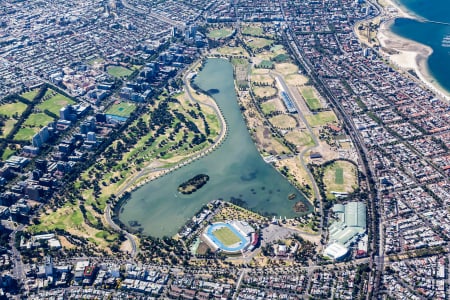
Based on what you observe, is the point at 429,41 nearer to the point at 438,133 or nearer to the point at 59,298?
the point at 438,133

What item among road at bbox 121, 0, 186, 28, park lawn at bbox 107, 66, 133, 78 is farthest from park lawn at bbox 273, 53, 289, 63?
park lawn at bbox 107, 66, 133, 78

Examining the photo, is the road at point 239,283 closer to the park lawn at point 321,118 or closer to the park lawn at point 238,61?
the park lawn at point 321,118

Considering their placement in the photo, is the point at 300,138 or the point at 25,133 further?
the point at 25,133

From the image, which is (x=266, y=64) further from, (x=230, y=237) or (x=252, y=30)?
(x=230, y=237)

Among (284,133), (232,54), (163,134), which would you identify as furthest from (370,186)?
(232,54)

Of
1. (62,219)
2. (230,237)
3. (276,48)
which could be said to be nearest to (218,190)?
(230,237)

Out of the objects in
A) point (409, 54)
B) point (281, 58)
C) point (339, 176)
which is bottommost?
point (339, 176)

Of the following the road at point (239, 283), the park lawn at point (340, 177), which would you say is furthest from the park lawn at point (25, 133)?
the park lawn at point (340, 177)
